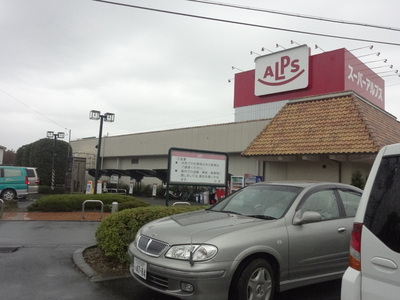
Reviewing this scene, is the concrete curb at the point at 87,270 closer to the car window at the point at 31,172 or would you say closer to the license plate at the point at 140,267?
the license plate at the point at 140,267

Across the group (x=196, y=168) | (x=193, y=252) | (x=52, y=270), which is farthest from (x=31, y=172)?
(x=193, y=252)

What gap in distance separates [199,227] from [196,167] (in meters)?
4.66

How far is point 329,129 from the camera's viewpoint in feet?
41.9

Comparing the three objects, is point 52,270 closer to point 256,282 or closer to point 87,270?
point 87,270

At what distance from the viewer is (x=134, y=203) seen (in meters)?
13.9

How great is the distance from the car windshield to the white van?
6.26 ft

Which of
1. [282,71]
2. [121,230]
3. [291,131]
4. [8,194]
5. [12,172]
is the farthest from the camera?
[282,71]

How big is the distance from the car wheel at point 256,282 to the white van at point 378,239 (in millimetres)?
1393

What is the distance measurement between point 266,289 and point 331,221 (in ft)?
4.76

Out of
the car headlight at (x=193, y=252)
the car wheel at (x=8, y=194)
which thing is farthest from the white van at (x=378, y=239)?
the car wheel at (x=8, y=194)

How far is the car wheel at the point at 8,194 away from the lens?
16.9 metres

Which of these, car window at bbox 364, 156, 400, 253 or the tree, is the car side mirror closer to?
car window at bbox 364, 156, 400, 253

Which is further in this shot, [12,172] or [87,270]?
[12,172]

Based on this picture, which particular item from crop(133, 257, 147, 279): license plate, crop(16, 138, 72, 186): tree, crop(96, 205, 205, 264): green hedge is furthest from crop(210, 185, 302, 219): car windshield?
crop(16, 138, 72, 186): tree
